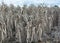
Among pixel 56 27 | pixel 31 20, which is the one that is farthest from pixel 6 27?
pixel 56 27

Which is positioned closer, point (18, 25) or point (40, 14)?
point (18, 25)

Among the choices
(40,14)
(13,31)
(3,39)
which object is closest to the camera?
(3,39)

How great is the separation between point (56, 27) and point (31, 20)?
434mm

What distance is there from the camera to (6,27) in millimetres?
2541

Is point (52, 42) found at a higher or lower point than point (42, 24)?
lower

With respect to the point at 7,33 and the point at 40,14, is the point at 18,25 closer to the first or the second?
the point at 7,33

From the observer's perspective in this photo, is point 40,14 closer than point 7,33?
No

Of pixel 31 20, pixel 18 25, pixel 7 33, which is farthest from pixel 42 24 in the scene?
pixel 7 33

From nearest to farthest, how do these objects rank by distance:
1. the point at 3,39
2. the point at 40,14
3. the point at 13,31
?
the point at 3,39
the point at 13,31
the point at 40,14

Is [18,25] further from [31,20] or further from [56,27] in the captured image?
[56,27]

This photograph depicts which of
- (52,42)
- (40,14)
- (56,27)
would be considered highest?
(40,14)

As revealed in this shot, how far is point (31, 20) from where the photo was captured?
258cm

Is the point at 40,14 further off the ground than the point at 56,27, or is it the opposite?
the point at 40,14

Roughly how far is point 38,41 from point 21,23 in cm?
34
